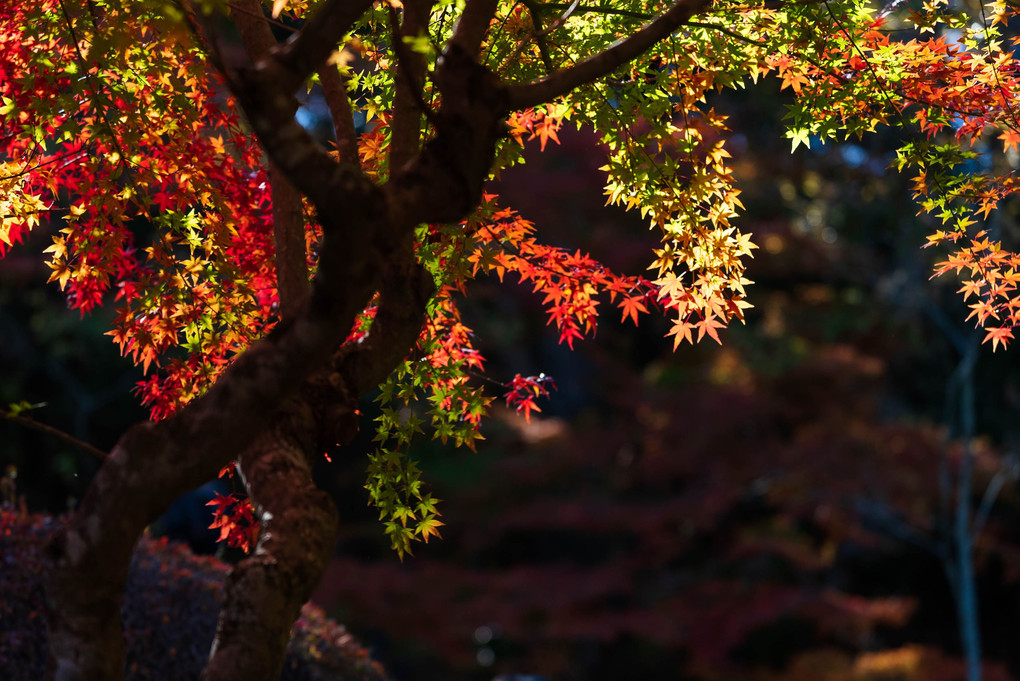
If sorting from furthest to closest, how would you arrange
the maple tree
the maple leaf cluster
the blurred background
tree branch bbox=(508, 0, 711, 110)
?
the blurred background, the maple leaf cluster, tree branch bbox=(508, 0, 711, 110), the maple tree

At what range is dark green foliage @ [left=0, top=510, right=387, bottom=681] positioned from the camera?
14.1ft

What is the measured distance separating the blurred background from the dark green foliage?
88.8 inches

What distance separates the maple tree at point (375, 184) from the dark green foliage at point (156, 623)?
1.46m

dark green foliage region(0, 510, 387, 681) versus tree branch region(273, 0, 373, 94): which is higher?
tree branch region(273, 0, 373, 94)

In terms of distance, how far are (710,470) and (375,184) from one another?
6.44 metres

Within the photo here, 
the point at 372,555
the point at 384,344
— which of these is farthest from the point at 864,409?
the point at 384,344

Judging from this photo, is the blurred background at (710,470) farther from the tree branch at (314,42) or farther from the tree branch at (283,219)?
the tree branch at (314,42)

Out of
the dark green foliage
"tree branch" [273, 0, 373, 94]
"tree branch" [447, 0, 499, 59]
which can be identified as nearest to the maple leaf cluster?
"tree branch" [447, 0, 499, 59]

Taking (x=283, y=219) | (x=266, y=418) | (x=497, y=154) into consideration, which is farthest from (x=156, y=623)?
(x=497, y=154)

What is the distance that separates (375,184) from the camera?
8.25 ft

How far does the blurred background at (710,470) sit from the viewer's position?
8008mm

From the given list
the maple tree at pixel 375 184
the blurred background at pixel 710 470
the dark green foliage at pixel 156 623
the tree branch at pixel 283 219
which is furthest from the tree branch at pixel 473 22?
the blurred background at pixel 710 470

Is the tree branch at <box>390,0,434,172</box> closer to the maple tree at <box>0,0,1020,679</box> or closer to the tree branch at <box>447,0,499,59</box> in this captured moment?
the maple tree at <box>0,0,1020,679</box>

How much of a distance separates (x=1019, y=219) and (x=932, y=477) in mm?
2507
